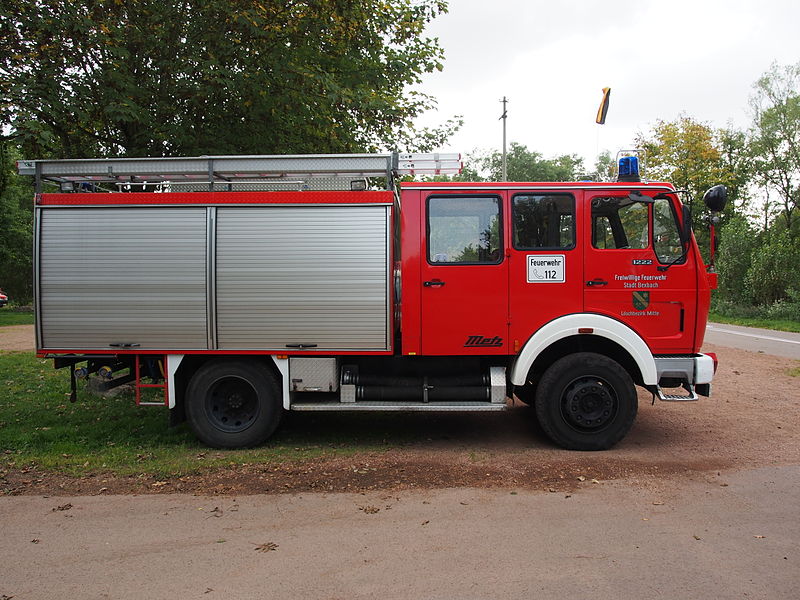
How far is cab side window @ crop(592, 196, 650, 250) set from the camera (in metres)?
6.09

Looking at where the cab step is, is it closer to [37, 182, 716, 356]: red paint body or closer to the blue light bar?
[37, 182, 716, 356]: red paint body

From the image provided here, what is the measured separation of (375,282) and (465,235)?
1.05 metres

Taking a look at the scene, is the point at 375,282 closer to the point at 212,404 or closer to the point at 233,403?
the point at 233,403

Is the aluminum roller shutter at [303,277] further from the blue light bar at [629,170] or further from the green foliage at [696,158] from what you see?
the green foliage at [696,158]

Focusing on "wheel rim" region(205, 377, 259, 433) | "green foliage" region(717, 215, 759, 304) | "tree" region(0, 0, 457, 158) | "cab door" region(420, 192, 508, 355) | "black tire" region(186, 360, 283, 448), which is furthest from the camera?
"green foliage" region(717, 215, 759, 304)

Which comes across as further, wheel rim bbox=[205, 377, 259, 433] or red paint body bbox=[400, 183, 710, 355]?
wheel rim bbox=[205, 377, 259, 433]

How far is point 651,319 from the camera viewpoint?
6.02 m

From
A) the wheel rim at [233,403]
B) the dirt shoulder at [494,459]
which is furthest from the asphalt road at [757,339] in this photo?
the wheel rim at [233,403]

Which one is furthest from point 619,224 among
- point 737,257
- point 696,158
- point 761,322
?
point 696,158

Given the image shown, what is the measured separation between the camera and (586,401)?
5.99 metres

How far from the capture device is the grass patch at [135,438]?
227 inches

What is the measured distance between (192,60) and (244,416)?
5.14 m

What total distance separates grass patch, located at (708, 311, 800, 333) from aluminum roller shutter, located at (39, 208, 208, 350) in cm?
2012

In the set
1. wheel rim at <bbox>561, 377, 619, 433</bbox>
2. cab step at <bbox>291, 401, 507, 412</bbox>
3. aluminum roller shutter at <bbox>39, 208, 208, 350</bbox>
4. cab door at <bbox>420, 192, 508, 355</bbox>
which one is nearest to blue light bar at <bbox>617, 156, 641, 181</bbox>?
cab door at <bbox>420, 192, 508, 355</bbox>
